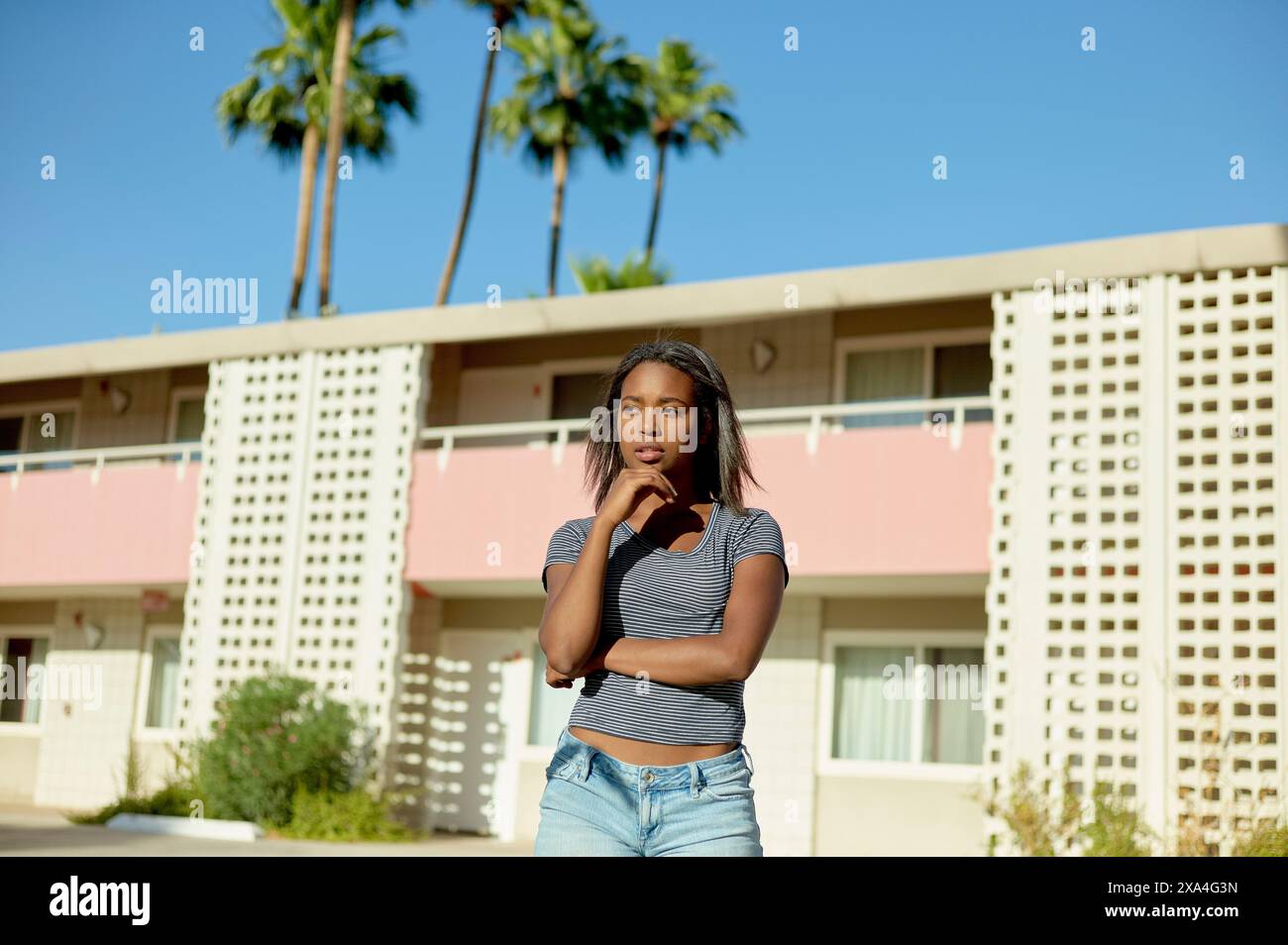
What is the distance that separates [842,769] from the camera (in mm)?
16078

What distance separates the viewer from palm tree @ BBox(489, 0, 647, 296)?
106 feet

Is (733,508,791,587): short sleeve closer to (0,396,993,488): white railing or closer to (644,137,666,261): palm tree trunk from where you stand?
(0,396,993,488): white railing

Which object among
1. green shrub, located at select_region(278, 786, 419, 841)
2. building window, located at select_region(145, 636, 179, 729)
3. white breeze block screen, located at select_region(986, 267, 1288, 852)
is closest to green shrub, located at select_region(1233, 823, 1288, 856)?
white breeze block screen, located at select_region(986, 267, 1288, 852)

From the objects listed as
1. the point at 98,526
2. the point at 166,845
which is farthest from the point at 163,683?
the point at 166,845

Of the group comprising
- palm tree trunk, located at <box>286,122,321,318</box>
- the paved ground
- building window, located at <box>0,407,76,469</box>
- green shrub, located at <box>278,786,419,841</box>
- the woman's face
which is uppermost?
palm tree trunk, located at <box>286,122,321,318</box>

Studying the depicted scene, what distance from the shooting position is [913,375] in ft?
54.3

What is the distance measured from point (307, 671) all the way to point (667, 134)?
21805mm

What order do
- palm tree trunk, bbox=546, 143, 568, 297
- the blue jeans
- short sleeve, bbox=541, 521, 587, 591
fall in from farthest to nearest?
1. palm tree trunk, bbox=546, 143, 568, 297
2. short sleeve, bbox=541, 521, 587, 591
3. the blue jeans

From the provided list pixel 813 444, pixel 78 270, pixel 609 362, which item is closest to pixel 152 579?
pixel 78 270

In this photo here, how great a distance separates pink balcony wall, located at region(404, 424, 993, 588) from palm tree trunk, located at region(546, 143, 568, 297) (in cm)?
1684

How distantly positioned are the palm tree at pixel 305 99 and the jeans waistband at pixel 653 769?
28.2 meters

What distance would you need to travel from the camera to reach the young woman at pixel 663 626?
8.04 feet

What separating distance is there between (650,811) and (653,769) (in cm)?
7

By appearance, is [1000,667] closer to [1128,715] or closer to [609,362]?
[1128,715]
